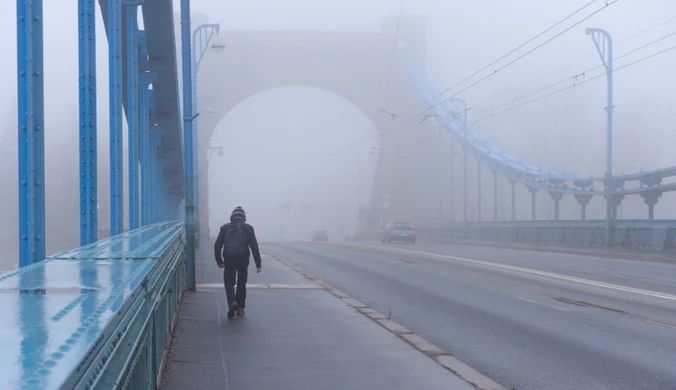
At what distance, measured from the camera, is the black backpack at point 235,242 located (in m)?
11.4

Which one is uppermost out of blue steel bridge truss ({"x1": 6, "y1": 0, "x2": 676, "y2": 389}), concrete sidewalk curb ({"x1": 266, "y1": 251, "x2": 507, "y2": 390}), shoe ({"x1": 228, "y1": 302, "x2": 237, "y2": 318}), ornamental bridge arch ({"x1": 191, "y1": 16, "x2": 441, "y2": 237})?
ornamental bridge arch ({"x1": 191, "y1": 16, "x2": 441, "y2": 237})

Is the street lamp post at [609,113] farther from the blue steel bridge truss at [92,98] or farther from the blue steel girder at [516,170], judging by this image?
the blue steel bridge truss at [92,98]

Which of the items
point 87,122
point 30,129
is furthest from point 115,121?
point 30,129

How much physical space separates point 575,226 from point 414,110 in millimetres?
35347

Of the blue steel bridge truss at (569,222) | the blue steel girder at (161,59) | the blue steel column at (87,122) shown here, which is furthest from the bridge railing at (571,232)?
the blue steel column at (87,122)

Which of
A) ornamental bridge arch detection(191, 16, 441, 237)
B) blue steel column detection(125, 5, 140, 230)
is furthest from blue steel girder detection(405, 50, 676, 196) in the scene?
blue steel column detection(125, 5, 140, 230)

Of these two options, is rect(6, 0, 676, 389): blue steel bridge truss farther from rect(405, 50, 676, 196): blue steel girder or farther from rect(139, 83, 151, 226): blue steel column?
rect(405, 50, 676, 196): blue steel girder

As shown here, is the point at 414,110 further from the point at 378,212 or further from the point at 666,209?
the point at 666,209

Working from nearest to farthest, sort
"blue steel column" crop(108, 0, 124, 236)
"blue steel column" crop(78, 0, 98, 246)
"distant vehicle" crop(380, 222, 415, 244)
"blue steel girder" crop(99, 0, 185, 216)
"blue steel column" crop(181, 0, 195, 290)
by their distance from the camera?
"blue steel column" crop(78, 0, 98, 246) → "blue steel column" crop(108, 0, 124, 236) → "blue steel column" crop(181, 0, 195, 290) → "blue steel girder" crop(99, 0, 185, 216) → "distant vehicle" crop(380, 222, 415, 244)

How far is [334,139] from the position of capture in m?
99.6

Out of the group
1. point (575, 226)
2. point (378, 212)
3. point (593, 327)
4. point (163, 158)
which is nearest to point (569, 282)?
point (593, 327)

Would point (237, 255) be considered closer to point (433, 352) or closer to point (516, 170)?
point (433, 352)

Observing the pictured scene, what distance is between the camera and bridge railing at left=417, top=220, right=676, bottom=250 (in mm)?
28672

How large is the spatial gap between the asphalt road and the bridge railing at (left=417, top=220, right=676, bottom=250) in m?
6.34
